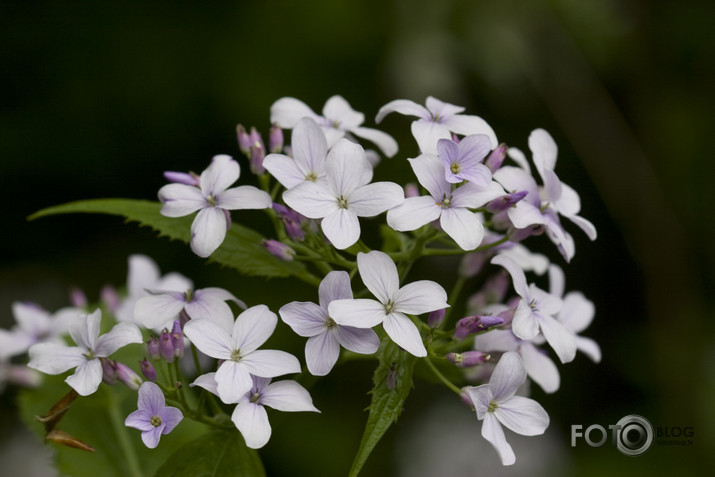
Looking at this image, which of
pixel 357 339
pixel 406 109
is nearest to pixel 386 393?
pixel 357 339

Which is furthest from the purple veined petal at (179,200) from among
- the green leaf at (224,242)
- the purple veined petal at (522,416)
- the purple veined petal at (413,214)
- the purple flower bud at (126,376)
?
the purple veined petal at (522,416)

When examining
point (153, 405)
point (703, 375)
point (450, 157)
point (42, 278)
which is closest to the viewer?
point (153, 405)

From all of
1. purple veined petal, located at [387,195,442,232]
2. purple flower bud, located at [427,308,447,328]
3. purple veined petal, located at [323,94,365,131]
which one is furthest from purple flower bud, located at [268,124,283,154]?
purple flower bud, located at [427,308,447,328]

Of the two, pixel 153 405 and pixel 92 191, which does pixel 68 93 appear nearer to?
pixel 92 191

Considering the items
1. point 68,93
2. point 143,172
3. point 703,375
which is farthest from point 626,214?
point 68,93

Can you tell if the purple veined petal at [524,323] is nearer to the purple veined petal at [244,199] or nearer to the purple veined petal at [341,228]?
the purple veined petal at [341,228]

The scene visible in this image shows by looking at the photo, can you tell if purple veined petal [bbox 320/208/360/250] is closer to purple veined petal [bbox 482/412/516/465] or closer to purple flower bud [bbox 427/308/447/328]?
purple flower bud [bbox 427/308/447/328]
